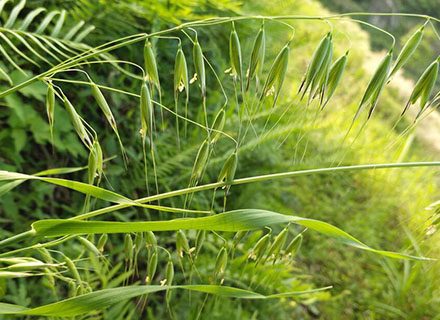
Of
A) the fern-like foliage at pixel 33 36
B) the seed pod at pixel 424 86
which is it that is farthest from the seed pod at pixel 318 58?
the fern-like foliage at pixel 33 36

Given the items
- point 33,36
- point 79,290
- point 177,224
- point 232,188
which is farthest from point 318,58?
point 232,188

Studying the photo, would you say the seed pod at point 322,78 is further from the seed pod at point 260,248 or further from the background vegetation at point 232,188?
the seed pod at point 260,248

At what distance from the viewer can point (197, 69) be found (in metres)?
0.47

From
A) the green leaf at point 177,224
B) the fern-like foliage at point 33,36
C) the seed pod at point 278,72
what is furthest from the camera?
the fern-like foliage at point 33,36

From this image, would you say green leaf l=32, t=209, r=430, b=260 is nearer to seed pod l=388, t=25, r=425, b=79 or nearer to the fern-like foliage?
seed pod l=388, t=25, r=425, b=79

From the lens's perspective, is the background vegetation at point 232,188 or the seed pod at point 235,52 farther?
the background vegetation at point 232,188

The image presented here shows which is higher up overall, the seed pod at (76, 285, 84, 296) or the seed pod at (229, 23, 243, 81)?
the seed pod at (229, 23, 243, 81)

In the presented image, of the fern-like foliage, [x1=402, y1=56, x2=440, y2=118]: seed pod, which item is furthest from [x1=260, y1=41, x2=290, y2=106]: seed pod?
the fern-like foliage

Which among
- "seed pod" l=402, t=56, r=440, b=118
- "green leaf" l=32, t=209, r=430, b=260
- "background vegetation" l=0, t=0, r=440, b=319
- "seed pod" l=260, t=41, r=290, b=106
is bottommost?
"background vegetation" l=0, t=0, r=440, b=319

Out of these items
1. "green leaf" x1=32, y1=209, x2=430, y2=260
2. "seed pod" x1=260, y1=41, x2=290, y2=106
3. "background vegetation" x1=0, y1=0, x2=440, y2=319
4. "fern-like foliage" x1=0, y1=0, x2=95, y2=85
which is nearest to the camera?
"green leaf" x1=32, y1=209, x2=430, y2=260

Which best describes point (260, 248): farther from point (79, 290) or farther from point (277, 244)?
point (79, 290)

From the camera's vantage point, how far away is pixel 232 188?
5.22 feet

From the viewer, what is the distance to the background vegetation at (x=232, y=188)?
3.39 ft

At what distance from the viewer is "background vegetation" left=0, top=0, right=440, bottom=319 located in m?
1.03
